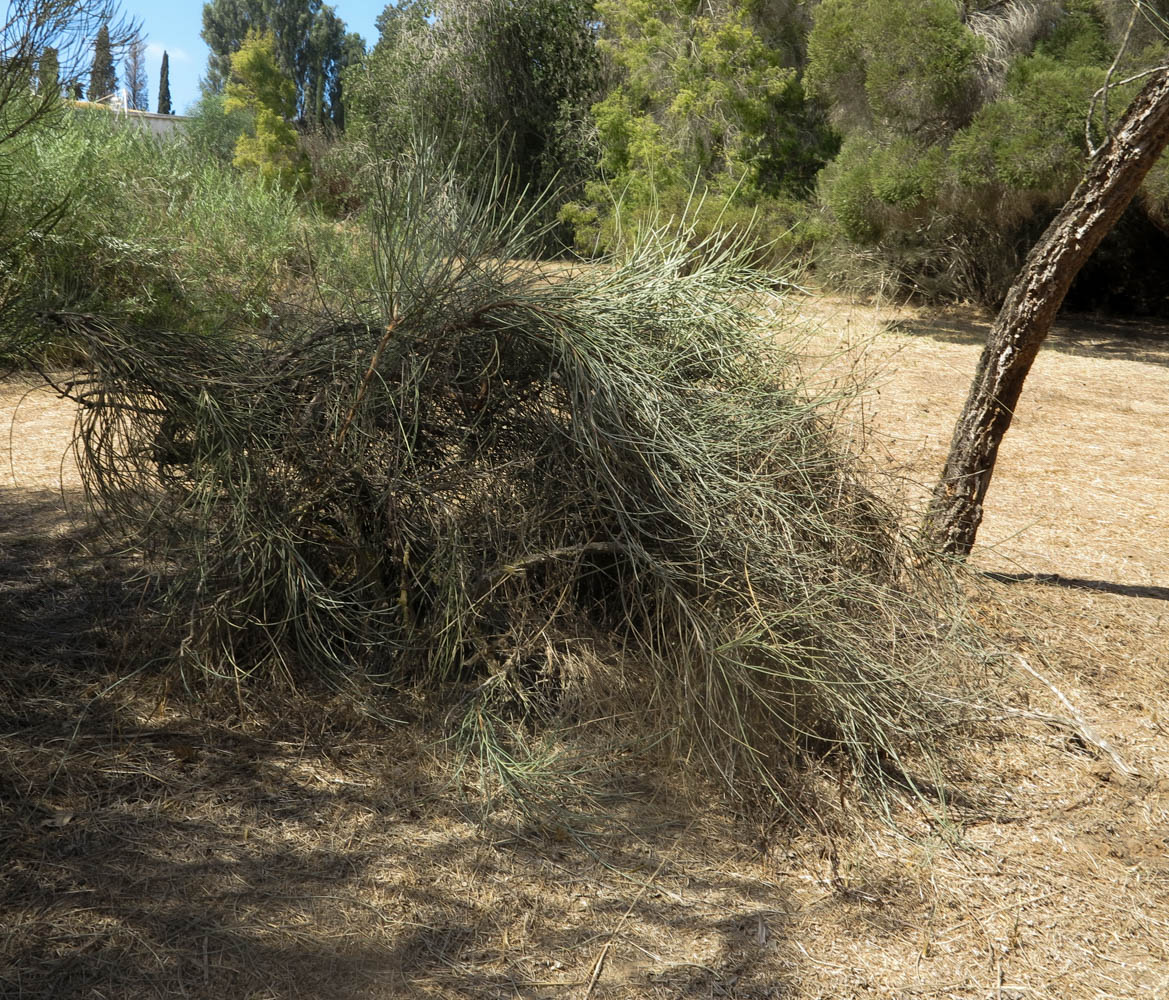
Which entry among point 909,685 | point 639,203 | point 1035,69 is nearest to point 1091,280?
point 1035,69

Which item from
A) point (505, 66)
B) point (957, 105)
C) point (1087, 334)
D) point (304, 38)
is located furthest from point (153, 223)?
point (304, 38)

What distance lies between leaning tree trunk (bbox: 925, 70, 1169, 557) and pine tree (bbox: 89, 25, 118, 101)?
3.68 m

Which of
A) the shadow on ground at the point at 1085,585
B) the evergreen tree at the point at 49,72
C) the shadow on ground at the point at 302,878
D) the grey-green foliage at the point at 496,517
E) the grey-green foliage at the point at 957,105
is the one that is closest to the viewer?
the shadow on ground at the point at 302,878

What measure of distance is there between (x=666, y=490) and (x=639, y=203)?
848 cm

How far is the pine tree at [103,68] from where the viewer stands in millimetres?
4059

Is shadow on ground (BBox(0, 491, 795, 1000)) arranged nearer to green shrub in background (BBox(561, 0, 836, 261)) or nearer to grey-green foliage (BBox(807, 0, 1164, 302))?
grey-green foliage (BBox(807, 0, 1164, 302))

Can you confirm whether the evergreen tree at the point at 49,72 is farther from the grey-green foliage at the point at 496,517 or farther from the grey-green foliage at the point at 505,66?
the grey-green foliage at the point at 505,66

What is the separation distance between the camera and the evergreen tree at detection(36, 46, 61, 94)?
3.77 m

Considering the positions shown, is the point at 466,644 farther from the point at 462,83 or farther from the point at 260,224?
the point at 462,83

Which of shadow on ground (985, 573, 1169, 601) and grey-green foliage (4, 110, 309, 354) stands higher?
grey-green foliage (4, 110, 309, 354)

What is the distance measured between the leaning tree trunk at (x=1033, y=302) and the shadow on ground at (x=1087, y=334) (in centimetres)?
647

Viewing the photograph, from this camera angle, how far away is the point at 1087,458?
23.9ft

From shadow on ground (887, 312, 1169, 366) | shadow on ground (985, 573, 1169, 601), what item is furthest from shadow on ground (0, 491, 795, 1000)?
shadow on ground (887, 312, 1169, 366)

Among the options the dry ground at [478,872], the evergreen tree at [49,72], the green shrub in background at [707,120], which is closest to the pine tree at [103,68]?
the evergreen tree at [49,72]
